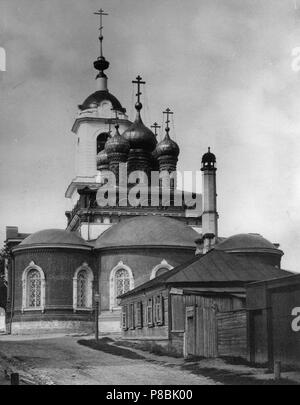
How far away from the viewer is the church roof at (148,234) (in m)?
43.9

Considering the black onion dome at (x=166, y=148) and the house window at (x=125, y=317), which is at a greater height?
the black onion dome at (x=166, y=148)

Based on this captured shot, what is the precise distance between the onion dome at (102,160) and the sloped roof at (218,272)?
26496 millimetres

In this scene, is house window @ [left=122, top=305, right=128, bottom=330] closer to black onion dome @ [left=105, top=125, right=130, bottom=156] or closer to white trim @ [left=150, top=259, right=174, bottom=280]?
white trim @ [left=150, top=259, right=174, bottom=280]

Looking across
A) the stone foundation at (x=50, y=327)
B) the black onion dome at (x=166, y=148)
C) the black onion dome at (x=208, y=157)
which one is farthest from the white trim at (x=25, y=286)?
the black onion dome at (x=166, y=148)

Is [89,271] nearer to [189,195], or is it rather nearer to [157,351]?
[189,195]

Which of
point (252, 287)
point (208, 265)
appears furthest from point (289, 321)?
point (208, 265)

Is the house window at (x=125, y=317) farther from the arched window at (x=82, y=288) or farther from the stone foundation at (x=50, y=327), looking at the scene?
the arched window at (x=82, y=288)

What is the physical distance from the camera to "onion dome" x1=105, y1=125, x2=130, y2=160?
53.5 metres

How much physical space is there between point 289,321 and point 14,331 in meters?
26.4

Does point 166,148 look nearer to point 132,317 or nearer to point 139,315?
point 132,317

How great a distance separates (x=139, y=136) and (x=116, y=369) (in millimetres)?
35749

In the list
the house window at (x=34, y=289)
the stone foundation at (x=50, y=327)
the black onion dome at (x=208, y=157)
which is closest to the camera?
the stone foundation at (x=50, y=327)
